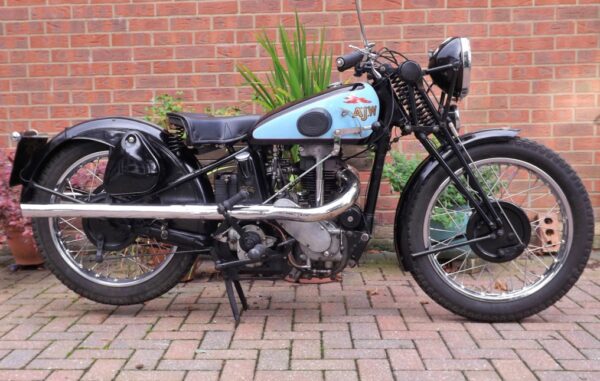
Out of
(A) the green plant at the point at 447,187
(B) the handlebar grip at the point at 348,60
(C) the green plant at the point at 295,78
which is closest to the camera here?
(B) the handlebar grip at the point at 348,60

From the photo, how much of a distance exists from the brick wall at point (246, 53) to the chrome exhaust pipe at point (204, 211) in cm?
182

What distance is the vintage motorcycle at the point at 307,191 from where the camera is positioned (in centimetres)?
306

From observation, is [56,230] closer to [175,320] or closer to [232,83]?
[175,320]

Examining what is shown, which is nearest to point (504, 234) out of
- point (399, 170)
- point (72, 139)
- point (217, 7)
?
point (399, 170)

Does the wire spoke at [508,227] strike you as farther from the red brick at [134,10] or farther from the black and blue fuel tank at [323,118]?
the red brick at [134,10]

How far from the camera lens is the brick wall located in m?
4.69

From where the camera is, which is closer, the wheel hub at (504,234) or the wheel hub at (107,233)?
the wheel hub at (504,234)

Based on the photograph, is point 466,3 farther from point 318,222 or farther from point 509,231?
point 318,222

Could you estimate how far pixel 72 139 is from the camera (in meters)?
3.30

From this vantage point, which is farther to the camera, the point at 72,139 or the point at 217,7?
the point at 217,7

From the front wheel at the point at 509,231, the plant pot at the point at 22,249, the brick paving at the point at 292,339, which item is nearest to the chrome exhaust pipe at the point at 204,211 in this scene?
the front wheel at the point at 509,231

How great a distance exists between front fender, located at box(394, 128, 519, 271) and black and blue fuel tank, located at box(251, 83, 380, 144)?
0.38m

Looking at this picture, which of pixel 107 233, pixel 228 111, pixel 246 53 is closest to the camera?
pixel 107 233

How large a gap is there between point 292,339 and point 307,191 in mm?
764
